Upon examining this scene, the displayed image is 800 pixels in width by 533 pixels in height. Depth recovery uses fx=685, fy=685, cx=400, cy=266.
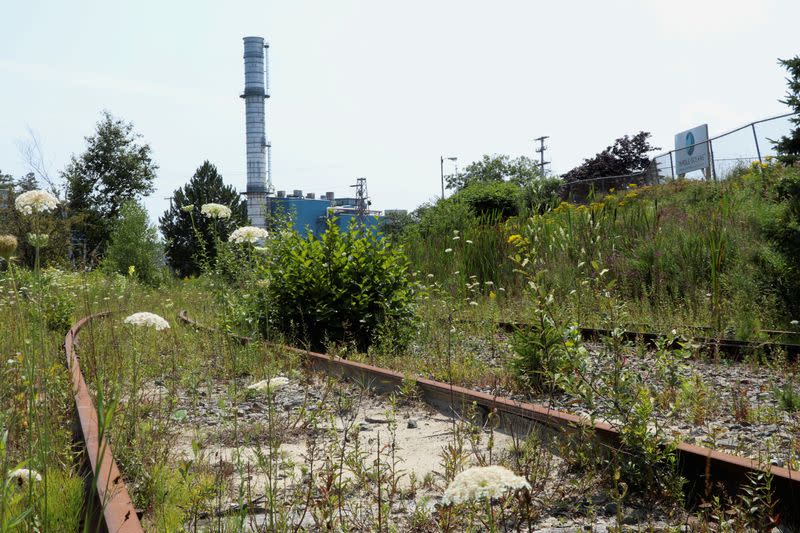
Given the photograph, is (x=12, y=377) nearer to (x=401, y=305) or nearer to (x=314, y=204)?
(x=401, y=305)

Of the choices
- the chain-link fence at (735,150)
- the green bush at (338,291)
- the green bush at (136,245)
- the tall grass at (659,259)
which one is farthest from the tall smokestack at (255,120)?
the green bush at (338,291)

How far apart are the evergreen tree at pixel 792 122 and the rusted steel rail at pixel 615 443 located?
229 inches

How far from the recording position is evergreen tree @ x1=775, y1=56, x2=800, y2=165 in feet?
25.2

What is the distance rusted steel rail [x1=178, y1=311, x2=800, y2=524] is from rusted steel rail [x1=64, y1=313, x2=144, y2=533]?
5.44 feet

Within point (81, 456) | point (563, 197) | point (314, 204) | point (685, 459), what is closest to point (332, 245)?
point (81, 456)

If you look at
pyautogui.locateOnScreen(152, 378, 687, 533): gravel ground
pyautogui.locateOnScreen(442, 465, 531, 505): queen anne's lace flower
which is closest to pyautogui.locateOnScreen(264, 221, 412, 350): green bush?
pyautogui.locateOnScreen(152, 378, 687, 533): gravel ground

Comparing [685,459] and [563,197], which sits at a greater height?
[563,197]

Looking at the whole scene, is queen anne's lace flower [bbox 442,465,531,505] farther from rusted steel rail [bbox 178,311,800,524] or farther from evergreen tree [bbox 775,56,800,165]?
evergreen tree [bbox 775,56,800,165]

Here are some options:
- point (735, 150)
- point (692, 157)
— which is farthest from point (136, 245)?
point (735, 150)

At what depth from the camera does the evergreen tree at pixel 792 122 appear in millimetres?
7680

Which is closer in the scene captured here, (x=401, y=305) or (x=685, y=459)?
(x=685, y=459)

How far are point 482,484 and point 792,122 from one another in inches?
316

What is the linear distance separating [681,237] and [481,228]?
4.29 meters

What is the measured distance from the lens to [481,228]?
12930 millimetres
